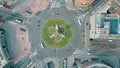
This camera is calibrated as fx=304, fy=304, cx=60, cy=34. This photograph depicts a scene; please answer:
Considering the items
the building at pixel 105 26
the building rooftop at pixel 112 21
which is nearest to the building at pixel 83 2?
the building at pixel 105 26

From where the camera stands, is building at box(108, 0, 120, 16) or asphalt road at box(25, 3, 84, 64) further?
asphalt road at box(25, 3, 84, 64)

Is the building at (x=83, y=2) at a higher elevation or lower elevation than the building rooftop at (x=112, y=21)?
higher

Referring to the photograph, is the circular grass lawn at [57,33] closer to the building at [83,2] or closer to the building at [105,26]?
the building at [83,2]

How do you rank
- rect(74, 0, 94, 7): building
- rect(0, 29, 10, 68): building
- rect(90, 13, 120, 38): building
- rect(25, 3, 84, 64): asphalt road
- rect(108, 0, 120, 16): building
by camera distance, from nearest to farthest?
rect(90, 13, 120, 38): building
rect(0, 29, 10, 68): building
rect(108, 0, 120, 16): building
rect(74, 0, 94, 7): building
rect(25, 3, 84, 64): asphalt road

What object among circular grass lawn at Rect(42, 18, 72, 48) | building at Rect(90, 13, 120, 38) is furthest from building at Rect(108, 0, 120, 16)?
circular grass lawn at Rect(42, 18, 72, 48)

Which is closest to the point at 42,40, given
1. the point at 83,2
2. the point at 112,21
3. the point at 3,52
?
the point at 3,52

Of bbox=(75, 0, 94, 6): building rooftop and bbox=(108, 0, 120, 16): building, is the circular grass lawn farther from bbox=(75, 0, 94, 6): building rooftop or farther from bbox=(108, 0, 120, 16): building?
bbox=(108, 0, 120, 16): building

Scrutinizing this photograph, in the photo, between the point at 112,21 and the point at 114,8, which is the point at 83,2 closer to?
the point at 114,8

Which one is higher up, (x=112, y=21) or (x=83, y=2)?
(x=83, y=2)

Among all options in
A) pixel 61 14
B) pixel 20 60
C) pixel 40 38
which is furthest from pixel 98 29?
pixel 20 60
